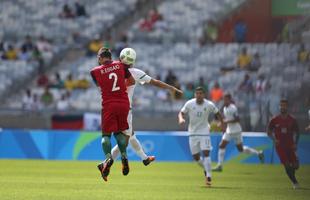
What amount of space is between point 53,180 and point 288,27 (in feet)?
38.2

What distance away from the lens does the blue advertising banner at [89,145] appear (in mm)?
32719

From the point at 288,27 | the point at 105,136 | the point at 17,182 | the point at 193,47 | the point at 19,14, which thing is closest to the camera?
the point at 105,136

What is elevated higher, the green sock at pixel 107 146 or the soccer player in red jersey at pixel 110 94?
the soccer player in red jersey at pixel 110 94

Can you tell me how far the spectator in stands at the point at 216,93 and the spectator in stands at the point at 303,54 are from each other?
4.44 meters

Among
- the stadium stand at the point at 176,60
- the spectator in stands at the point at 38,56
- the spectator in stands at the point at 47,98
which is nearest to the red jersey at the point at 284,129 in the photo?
the stadium stand at the point at 176,60

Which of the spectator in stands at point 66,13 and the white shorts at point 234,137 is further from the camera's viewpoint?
the spectator in stands at point 66,13

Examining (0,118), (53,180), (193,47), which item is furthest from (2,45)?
(53,180)

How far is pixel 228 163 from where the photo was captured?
3259 centimetres

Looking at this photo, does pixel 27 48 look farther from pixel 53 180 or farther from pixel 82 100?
pixel 53 180

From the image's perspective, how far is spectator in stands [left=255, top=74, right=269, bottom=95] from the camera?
114ft

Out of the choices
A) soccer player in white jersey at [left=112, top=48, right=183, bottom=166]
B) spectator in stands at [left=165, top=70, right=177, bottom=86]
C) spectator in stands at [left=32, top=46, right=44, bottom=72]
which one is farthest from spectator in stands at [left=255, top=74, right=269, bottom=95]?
soccer player in white jersey at [left=112, top=48, right=183, bottom=166]

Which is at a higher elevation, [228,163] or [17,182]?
[17,182]

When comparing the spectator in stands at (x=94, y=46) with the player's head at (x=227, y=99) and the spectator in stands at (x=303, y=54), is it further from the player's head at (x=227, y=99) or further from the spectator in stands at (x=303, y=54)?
the player's head at (x=227, y=99)

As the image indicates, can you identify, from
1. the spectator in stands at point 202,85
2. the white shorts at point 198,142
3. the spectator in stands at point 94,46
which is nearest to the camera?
the white shorts at point 198,142
